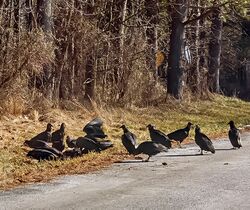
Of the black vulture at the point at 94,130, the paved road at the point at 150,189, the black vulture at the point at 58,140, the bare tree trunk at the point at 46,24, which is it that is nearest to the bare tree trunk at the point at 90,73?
the bare tree trunk at the point at 46,24

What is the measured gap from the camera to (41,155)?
38.1ft

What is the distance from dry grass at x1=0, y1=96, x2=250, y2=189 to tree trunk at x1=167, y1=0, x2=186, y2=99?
861 mm

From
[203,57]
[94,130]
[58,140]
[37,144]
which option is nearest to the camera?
[37,144]

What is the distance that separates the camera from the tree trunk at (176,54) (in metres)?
24.6

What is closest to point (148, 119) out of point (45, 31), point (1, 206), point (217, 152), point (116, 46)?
point (116, 46)

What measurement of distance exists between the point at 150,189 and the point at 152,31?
17545 millimetres

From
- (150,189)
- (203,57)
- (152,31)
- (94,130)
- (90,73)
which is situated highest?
(152,31)

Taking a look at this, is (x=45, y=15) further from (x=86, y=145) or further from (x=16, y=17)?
(x=86, y=145)

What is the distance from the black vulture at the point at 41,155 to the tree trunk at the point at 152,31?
39.0ft

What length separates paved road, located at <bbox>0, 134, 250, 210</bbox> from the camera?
319 inches

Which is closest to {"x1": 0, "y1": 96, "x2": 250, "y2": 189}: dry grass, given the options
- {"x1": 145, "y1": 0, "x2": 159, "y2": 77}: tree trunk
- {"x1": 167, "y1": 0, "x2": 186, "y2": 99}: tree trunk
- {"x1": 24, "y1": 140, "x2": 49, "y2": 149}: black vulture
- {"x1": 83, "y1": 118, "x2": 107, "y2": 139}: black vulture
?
{"x1": 24, "y1": 140, "x2": 49, "y2": 149}: black vulture

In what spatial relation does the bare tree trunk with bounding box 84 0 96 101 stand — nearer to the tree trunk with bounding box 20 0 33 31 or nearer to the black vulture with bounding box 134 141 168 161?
the tree trunk with bounding box 20 0 33 31

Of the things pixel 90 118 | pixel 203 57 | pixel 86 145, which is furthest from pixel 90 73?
pixel 203 57

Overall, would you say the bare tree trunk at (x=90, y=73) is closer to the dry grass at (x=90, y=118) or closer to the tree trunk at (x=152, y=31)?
the dry grass at (x=90, y=118)
